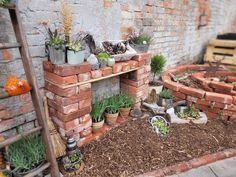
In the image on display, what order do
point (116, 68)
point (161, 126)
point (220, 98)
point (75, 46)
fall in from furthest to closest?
point (220, 98) < point (161, 126) < point (116, 68) < point (75, 46)

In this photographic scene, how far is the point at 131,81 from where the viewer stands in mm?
2896

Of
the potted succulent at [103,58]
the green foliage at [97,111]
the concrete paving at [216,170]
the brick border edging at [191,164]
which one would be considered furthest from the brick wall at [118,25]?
the concrete paving at [216,170]

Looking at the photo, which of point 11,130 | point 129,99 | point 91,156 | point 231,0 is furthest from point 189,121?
point 231,0

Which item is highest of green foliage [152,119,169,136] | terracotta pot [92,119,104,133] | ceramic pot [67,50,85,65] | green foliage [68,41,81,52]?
green foliage [68,41,81,52]

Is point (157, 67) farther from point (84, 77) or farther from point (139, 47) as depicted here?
point (84, 77)

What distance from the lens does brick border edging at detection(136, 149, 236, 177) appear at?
Result: 6.57 ft

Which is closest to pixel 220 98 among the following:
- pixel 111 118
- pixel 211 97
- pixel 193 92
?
pixel 211 97

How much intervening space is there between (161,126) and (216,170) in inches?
29.9

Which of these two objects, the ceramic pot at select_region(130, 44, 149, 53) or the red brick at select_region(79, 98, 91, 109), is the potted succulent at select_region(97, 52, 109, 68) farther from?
the ceramic pot at select_region(130, 44, 149, 53)

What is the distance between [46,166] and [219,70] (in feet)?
12.2

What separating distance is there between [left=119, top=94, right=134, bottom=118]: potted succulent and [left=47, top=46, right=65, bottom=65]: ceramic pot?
1.00 metres

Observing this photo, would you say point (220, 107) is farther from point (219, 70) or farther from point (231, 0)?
point (231, 0)

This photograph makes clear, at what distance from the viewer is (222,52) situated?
17.3 feet

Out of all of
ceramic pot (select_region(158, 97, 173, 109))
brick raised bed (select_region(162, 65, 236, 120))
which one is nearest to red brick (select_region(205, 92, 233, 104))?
brick raised bed (select_region(162, 65, 236, 120))
